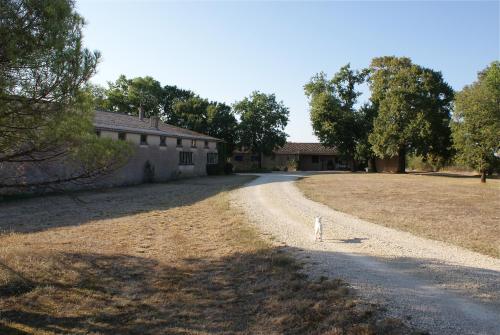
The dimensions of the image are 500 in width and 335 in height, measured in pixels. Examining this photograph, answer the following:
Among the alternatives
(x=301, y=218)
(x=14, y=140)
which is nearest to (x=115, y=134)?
(x=301, y=218)

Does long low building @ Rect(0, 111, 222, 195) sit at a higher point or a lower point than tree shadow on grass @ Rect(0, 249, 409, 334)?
higher

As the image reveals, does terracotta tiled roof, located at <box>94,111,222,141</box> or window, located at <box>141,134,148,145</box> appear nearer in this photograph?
terracotta tiled roof, located at <box>94,111,222,141</box>

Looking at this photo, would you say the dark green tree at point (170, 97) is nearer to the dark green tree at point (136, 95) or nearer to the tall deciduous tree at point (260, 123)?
the dark green tree at point (136, 95)

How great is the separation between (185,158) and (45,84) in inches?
1293

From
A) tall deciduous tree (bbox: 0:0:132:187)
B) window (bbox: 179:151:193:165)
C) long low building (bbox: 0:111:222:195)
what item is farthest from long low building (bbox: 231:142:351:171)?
tall deciduous tree (bbox: 0:0:132:187)

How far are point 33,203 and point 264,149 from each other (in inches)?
1597

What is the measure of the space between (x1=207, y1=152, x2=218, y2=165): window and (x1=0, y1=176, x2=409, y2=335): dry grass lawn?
29.9 metres

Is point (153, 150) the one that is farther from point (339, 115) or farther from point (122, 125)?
point (339, 115)

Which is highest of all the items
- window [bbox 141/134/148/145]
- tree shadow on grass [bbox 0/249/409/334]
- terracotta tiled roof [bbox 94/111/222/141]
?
terracotta tiled roof [bbox 94/111/222/141]

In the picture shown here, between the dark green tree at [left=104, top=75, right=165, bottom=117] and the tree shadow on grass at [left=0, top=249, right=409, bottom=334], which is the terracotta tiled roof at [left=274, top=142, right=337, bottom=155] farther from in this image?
the tree shadow on grass at [left=0, top=249, right=409, bottom=334]

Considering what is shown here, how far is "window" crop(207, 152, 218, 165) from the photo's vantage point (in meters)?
45.4

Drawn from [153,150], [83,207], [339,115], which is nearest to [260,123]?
[339,115]

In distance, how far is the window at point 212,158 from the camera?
45.4m

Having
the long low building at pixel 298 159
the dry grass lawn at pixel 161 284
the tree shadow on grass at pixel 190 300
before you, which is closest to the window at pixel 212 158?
the long low building at pixel 298 159
